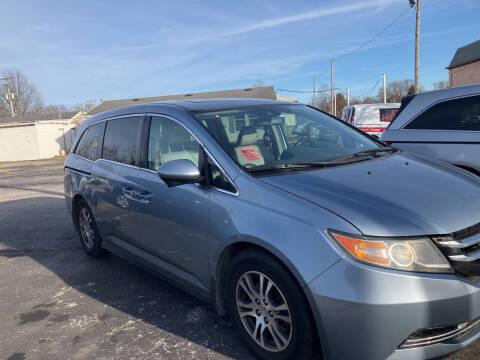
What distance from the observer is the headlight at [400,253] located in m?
1.96

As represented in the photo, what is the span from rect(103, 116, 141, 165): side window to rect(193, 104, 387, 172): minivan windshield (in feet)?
2.92

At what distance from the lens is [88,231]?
187 inches

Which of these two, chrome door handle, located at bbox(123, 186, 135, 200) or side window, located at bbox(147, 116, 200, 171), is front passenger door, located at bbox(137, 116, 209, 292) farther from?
chrome door handle, located at bbox(123, 186, 135, 200)

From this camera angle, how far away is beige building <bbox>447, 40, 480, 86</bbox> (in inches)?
1550

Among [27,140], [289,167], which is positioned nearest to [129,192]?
[289,167]

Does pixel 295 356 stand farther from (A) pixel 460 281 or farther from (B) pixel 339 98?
(B) pixel 339 98

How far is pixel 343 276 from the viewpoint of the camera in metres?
1.98

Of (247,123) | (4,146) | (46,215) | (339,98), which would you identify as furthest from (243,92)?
(339,98)

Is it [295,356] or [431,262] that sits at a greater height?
[431,262]

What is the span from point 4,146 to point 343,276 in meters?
38.7

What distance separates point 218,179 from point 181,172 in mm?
263

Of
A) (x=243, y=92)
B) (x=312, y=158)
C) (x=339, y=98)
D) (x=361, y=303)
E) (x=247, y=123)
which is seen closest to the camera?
(x=361, y=303)

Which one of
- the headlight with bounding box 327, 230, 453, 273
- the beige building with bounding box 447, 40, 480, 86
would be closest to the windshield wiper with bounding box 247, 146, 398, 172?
the headlight with bounding box 327, 230, 453, 273

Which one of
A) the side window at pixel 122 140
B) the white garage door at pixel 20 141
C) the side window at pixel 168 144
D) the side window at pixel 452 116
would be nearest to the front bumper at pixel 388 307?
the side window at pixel 168 144
